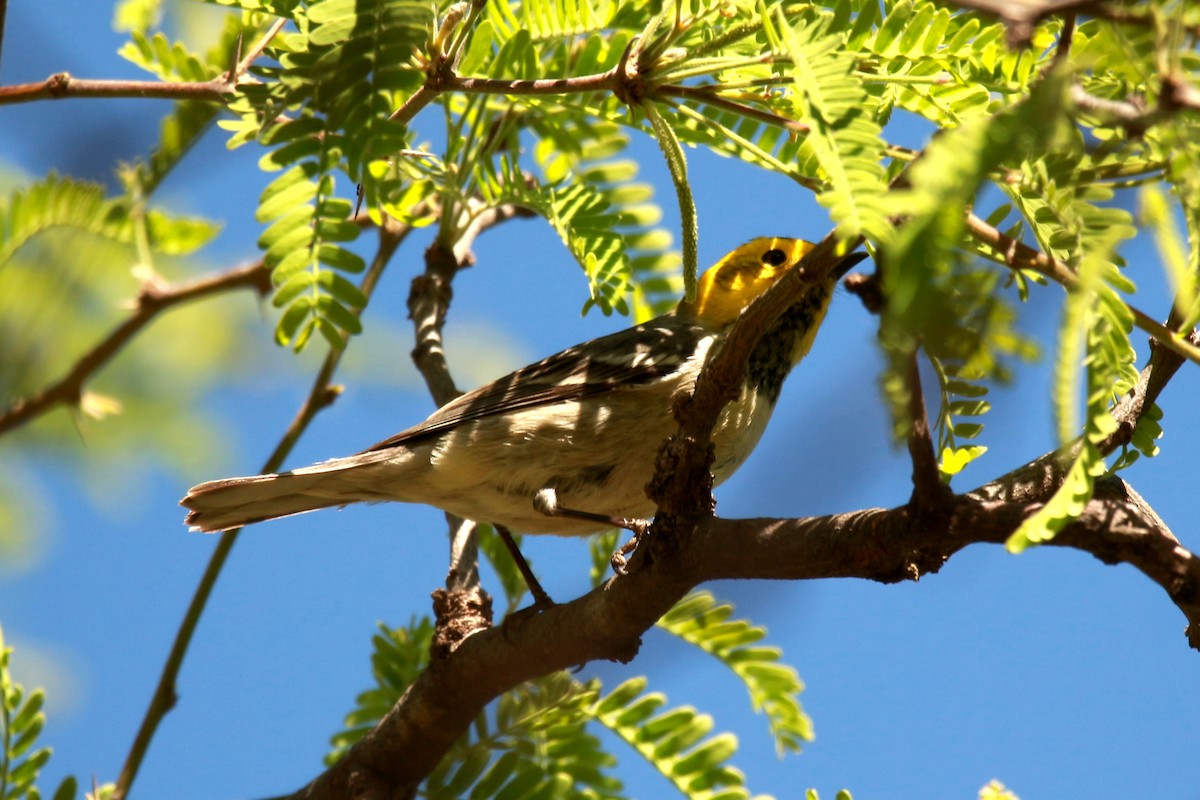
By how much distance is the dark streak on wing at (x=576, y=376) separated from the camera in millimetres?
4223

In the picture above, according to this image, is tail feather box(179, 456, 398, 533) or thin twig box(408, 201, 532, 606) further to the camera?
thin twig box(408, 201, 532, 606)

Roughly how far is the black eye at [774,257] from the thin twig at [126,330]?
79.0 inches

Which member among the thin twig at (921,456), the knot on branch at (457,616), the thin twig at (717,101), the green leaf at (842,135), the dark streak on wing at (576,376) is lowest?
the thin twig at (921,456)

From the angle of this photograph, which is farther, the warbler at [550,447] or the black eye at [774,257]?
the black eye at [774,257]

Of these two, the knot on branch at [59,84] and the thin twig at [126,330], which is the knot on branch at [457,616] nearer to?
the thin twig at [126,330]

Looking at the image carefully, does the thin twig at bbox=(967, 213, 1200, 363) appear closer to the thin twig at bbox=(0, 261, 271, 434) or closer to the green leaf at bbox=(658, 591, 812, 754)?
the green leaf at bbox=(658, 591, 812, 754)

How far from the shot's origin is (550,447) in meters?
4.21

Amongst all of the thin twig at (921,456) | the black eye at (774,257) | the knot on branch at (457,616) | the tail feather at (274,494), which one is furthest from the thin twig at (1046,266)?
the black eye at (774,257)

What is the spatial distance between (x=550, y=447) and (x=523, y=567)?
47cm

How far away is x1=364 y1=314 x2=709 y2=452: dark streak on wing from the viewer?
4223 mm

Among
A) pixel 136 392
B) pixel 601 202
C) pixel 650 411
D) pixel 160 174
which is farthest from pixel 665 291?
pixel 136 392

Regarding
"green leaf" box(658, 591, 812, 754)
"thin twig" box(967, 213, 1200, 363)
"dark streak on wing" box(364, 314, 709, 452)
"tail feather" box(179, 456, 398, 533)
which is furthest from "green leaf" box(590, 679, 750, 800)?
"thin twig" box(967, 213, 1200, 363)

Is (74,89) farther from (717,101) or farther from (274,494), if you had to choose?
(274,494)

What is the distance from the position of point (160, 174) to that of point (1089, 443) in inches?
127
